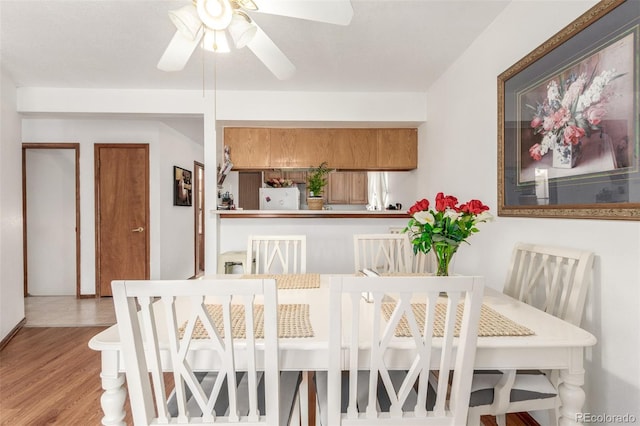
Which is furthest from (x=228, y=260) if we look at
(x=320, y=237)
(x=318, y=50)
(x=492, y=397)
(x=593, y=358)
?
(x=593, y=358)

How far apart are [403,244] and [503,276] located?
0.66m

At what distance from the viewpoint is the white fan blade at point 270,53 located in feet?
5.36

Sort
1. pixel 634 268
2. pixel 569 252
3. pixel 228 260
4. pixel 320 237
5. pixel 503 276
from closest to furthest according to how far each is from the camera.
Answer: pixel 634 268
pixel 569 252
pixel 503 276
pixel 228 260
pixel 320 237

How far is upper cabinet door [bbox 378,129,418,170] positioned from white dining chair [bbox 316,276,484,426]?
2.95 meters

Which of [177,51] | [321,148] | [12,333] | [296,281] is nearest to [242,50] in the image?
[177,51]

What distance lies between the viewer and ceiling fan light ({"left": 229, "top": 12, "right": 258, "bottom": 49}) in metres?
1.49

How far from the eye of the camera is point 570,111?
1.50 meters

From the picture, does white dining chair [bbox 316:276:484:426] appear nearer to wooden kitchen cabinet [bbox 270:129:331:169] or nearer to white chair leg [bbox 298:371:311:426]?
white chair leg [bbox 298:371:311:426]

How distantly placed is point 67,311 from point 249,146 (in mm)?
2824

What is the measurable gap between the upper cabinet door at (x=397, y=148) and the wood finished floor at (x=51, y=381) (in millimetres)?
2633

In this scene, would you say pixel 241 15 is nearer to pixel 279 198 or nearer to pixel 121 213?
pixel 279 198

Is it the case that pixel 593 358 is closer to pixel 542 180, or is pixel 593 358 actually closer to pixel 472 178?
pixel 542 180

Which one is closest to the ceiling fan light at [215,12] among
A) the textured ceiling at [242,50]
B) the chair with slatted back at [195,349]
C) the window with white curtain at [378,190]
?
the textured ceiling at [242,50]

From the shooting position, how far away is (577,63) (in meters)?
1.48
